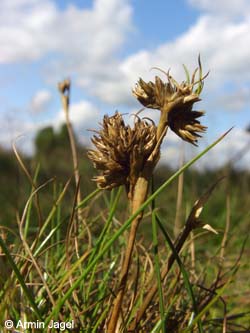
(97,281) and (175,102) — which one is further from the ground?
(175,102)

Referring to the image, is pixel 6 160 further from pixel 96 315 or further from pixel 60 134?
pixel 96 315
